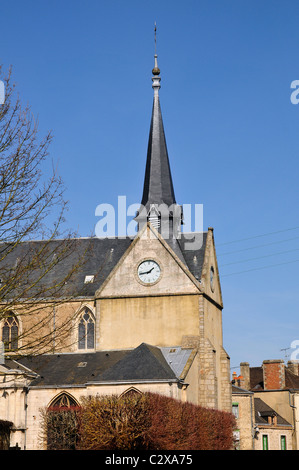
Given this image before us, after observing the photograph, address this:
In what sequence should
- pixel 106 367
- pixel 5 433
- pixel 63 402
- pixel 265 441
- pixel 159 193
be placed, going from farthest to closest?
pixel 265 441 → pixel 159 193 → pixel 106 367 → pixel 63 402 → pixel 5 433

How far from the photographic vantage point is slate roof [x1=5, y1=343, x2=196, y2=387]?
127ft

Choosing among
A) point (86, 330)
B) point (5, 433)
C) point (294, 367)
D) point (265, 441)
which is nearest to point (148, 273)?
point (86, 330)

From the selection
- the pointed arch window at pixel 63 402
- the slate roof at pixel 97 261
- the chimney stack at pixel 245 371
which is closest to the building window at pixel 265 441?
the chimney stack at pixel 245 371

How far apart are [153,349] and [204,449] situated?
24.8 ft

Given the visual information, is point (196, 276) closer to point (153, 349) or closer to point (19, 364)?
point (153, 349)

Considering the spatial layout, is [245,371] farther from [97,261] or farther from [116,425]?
[116,425]

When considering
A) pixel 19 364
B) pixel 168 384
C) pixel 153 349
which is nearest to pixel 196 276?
pixel 153 349

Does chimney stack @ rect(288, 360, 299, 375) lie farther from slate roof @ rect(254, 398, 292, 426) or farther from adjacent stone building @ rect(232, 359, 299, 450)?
slate roof @ rect(254, 398, 292, 426)

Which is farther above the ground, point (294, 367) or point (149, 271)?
point (149, 271)

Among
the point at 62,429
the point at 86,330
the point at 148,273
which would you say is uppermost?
the point at 148,273

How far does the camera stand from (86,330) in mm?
46125

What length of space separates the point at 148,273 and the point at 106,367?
6646 mm
